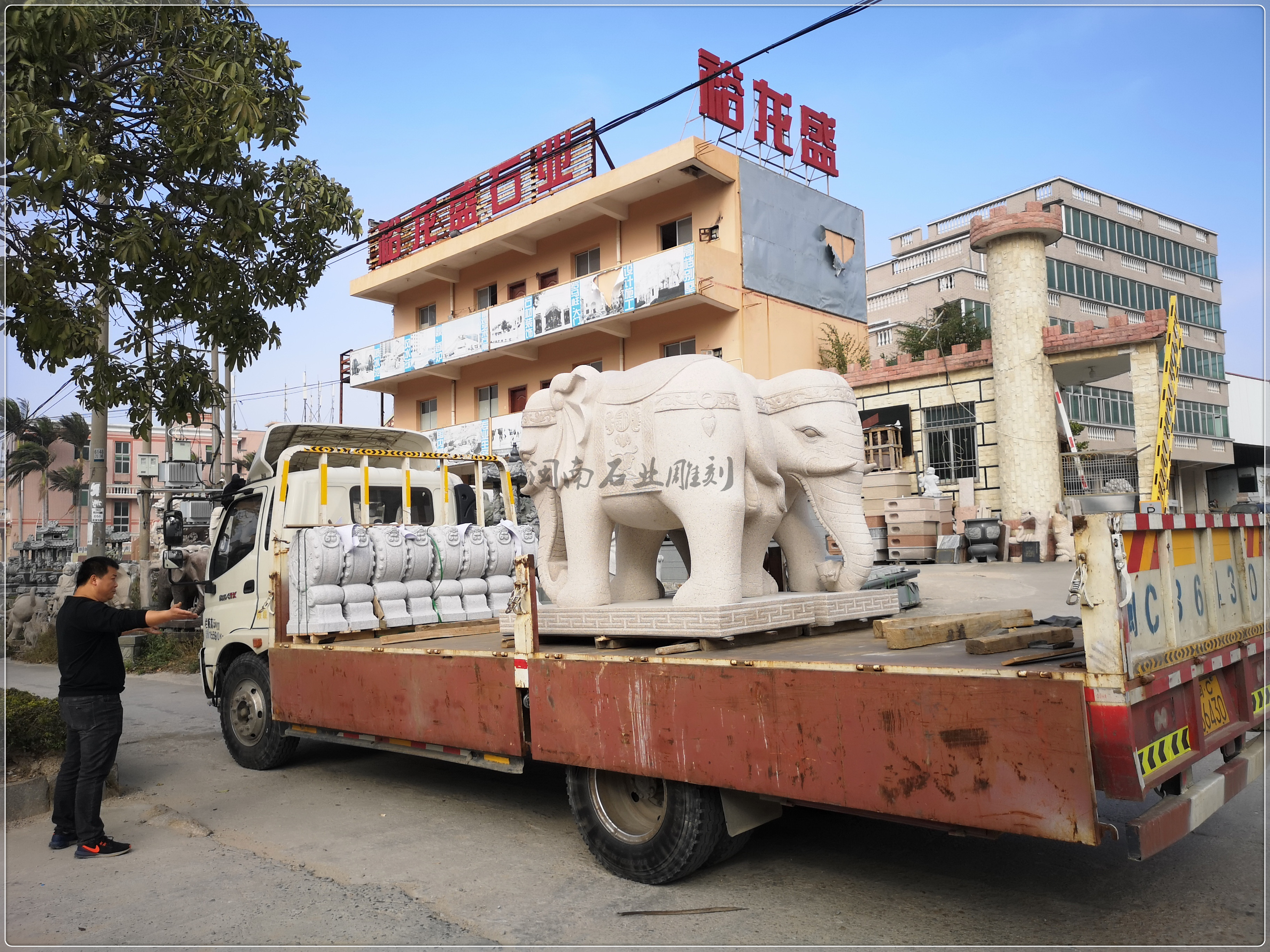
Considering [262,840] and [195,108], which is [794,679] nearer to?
[262,840]

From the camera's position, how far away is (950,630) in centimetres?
427

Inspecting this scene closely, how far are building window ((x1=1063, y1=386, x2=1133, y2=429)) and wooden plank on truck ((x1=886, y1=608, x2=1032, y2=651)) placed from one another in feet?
85.2

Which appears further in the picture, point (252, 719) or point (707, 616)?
point (252, 719)

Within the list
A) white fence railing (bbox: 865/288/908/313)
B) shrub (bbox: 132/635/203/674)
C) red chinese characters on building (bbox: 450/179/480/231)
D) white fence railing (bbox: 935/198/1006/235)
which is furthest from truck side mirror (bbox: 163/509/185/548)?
white fence railing (bbox: 935/198/1006/235)

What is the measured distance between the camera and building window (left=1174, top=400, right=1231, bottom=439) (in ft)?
112

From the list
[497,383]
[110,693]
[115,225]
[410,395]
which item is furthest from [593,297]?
[110,693]

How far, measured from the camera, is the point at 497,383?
82.2ft

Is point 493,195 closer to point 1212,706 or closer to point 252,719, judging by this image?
point 252,719

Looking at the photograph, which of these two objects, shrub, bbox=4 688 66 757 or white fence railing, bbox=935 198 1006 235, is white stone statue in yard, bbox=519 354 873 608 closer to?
shrub, bbox=4 688 66 757

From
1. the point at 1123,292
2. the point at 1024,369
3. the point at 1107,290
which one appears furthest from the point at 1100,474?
the point at 1123,292

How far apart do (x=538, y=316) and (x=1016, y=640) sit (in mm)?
19107

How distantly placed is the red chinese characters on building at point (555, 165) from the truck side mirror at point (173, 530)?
16338 millimetres

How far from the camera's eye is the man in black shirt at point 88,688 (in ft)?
17.0

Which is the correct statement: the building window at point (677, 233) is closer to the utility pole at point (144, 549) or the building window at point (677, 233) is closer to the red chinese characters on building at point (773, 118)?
the red chinese characters on building at point (773, 118)
